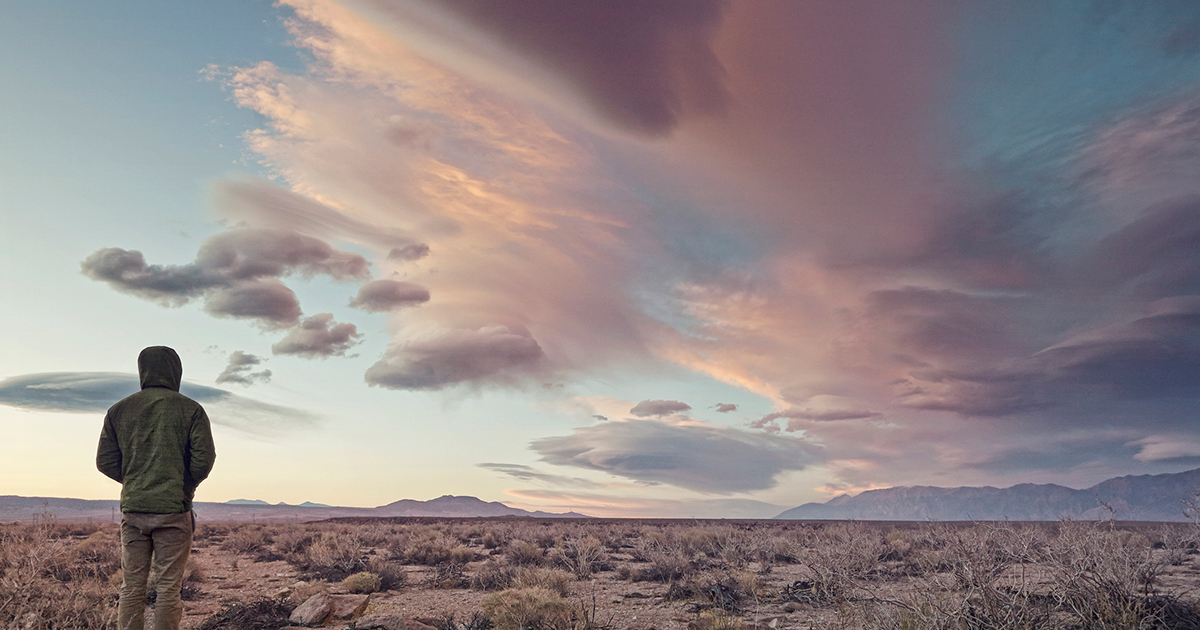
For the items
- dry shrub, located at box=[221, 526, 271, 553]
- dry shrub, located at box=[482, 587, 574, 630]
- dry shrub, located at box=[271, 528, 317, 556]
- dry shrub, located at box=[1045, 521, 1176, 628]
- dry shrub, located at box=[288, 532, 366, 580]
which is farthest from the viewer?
dry shrub, located at box=[221, 526, 271, 553]

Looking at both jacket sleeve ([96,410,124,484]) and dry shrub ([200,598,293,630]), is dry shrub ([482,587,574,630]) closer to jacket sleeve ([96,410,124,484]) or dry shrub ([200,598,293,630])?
dry shrub ([200,598,293,630])

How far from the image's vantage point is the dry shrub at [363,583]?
12039mm

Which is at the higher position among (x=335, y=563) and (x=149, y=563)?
(x=149, y=563)

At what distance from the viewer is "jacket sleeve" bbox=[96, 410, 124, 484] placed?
6461 mm

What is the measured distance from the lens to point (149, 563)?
6.29 m

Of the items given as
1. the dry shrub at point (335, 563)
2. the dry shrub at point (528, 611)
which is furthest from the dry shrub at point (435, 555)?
the dry shrub at point (528, 611)

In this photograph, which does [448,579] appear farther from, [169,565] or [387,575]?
[169,565]

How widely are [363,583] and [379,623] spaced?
158 inches

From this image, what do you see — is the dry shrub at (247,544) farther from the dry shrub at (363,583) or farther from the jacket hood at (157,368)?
the jacket hood at (157,368)

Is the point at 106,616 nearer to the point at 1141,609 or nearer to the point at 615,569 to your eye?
the point at 615,569

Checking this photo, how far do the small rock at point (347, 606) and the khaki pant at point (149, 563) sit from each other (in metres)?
3.56

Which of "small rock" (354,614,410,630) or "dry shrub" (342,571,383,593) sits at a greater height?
"small rock" (354,614,410,630)

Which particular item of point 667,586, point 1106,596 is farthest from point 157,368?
point 1106,596

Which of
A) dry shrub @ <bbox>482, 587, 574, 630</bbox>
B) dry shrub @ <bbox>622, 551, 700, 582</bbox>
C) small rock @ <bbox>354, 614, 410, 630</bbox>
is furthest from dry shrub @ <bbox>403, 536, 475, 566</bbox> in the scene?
dry shrub @ <bbox>482, 587, 574, 630</bbox>
